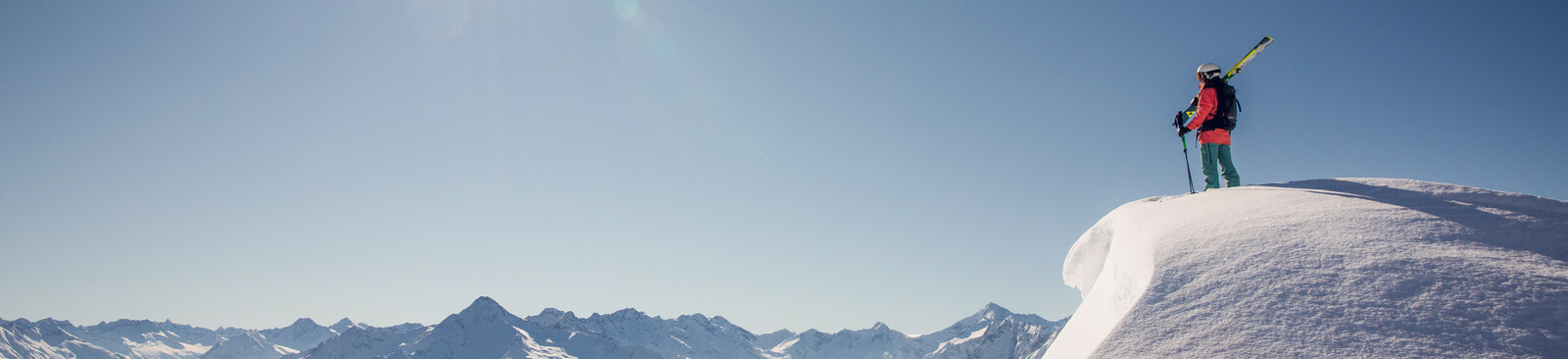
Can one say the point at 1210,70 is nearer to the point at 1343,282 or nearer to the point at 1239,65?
the point at 1239,65

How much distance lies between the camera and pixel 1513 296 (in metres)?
4.12

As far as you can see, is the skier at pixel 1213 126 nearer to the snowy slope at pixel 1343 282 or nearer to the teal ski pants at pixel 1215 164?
the teal ski pants at pixel 1215 164

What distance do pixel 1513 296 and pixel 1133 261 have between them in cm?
212

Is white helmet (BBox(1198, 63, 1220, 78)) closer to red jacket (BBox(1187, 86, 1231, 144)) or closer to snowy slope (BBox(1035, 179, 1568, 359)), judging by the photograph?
red jacket (BBox(1187, 86, 1231, 144))

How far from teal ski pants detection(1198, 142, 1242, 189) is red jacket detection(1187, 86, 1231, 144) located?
88 millimetres

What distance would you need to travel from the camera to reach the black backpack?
962 cm

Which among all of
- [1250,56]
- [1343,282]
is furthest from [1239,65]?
[1343,282]

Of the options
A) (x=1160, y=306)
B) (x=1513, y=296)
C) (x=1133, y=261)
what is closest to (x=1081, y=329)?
(x=1133, y=261)

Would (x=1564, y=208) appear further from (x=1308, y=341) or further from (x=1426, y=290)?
(x=1308, y=341)

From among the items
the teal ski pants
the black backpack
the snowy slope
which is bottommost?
A: the snowy slope

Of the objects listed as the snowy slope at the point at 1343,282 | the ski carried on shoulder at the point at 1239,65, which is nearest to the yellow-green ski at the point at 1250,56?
the ski carried on shoulder at the point at 1239,65

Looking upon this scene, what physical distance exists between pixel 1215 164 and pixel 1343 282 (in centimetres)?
614

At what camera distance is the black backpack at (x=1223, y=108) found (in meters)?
9.62

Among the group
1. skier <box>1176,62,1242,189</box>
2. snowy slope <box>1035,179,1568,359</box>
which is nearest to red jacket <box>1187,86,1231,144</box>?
skier <box>1176,62,1242,189</box>
